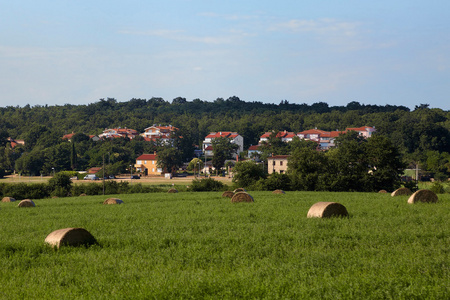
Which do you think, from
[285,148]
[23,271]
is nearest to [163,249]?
[23,271]

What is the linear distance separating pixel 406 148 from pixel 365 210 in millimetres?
113068

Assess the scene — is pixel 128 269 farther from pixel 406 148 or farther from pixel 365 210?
pixel 406 148

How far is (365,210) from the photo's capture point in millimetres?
22719

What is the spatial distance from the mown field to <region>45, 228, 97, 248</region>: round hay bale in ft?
0.97

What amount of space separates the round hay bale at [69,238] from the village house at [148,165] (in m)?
121

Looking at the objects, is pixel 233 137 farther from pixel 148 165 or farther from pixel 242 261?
pixel 242 261

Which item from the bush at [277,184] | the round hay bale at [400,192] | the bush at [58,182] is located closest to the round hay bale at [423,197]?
the round hay bale at [400,192]

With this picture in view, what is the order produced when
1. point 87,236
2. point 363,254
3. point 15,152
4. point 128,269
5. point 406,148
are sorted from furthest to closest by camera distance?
point 15,152 → point 406,148 → point 87,236 → point 363,254 → point 128,269

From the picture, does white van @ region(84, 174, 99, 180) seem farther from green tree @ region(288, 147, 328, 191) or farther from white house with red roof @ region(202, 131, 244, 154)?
green tree @ region(288, 147, 328, 191)

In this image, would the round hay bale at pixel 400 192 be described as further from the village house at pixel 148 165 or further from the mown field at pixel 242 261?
the village house at pixel 148 165

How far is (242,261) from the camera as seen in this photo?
1156 centimetres

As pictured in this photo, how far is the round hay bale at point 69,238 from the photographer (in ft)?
45.9

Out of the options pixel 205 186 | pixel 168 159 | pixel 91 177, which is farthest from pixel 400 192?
pixel 168 159

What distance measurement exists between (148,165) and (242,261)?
12887cm
